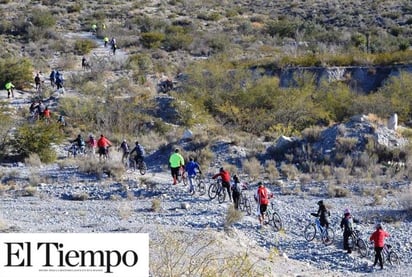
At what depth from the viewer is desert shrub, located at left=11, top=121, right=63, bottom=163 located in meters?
28.4

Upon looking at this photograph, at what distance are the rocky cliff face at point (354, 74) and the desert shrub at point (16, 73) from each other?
15.5 m

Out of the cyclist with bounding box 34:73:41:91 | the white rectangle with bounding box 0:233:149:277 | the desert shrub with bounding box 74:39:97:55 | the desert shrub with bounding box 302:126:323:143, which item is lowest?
the desert shrub with bounding box 74:39:97:55

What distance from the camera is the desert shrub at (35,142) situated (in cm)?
2842

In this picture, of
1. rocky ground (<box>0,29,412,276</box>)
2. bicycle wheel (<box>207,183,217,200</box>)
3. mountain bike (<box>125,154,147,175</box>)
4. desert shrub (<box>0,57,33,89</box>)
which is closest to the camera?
rocky ground (<box>0,29,412,276</box>)

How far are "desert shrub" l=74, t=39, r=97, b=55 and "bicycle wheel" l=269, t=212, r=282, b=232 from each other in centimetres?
3876

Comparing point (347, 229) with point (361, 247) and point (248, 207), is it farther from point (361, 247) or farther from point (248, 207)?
point (248, 207)

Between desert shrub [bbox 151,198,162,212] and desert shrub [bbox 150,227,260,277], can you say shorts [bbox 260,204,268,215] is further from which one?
desert shrub [bbox 151,198,162,212]

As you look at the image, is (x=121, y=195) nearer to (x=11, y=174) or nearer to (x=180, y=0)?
(x=11, y=174)

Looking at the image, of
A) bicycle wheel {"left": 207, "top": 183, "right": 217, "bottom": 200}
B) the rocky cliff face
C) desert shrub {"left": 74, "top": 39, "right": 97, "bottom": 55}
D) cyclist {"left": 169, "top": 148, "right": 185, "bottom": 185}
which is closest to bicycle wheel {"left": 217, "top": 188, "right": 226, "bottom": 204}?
bicycle wheel {"left": 207, "top": 183, "right": 217, "bottom": 200}

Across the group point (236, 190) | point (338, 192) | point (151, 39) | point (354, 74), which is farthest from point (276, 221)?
point (151, 39)

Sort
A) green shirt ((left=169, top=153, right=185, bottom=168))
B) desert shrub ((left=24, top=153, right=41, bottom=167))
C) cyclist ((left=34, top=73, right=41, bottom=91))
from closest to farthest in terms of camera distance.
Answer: green shirt ((left=169, top=153, right=185, bottom=168)), desert shrub ((left=24, top=153, right=41, bottom=167)), cyclist ((left=34, top=73, right=41, bottom=91))

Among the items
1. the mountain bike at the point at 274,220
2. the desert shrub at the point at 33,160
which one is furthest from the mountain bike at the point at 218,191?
the desert shrub at the point at 33,160

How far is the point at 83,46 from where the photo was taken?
55.9 meters

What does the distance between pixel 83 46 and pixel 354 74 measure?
74.7ft
